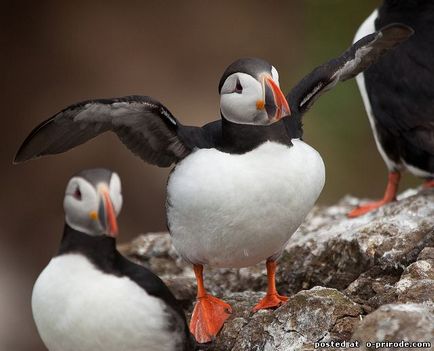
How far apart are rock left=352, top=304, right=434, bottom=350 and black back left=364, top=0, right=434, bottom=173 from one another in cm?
224

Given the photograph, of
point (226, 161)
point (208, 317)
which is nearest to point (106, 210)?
point (226, 161)

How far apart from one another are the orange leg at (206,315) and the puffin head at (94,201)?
0.73 meters

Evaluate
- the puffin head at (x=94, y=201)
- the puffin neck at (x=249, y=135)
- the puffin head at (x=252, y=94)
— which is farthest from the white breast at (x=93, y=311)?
the puffin head at (x=252, y=94)

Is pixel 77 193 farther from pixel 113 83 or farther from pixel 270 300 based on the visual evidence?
pixel 113 83

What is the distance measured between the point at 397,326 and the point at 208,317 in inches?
48.6

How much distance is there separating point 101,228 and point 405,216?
1922mm

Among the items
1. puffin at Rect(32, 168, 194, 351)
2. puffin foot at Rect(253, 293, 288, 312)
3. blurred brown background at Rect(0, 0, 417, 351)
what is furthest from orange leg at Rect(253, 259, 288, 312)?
blurred brown background at Rect(0, 0, 417, 351)

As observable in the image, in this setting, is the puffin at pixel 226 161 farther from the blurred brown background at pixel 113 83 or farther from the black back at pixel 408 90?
the blurred brown background at pixel 113 83

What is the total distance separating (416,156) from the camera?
239 inches

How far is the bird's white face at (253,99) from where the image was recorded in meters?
4.26

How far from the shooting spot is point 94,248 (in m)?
4.26

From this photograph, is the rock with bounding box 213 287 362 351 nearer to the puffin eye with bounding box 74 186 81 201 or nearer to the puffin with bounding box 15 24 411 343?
the puffin with bounding box 15 24 411 343

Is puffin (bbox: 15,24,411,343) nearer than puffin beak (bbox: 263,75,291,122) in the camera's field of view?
No

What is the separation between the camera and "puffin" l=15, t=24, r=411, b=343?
437 cm
